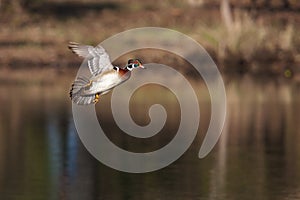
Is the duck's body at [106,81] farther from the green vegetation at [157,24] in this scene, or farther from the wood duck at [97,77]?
the green vegetation at [157,24]

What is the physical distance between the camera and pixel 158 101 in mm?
26500

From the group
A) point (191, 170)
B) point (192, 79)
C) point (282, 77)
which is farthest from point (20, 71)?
point (191, 170)

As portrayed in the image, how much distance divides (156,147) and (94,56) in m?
8.02

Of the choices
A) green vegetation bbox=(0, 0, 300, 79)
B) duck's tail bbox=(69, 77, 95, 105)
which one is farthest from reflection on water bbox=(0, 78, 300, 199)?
green vegetation bbox=(0, 0, 300, 79)

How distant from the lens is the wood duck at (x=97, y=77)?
11.0 metres

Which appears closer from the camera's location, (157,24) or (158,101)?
(158,101)

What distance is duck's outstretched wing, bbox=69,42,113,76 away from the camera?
37.7 ft

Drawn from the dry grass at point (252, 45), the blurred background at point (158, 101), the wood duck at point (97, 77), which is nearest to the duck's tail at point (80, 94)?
the wood duck at point (97, 77)

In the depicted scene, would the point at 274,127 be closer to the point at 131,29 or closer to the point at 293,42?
the point at 293,42

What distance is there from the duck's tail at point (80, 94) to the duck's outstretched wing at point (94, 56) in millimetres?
133

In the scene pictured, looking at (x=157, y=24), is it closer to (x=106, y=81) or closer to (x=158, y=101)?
(x=158, y=101)

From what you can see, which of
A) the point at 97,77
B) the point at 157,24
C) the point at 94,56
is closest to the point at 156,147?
the point at 94,56

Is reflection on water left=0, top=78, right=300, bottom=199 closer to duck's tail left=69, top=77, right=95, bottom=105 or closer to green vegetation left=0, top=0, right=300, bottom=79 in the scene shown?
duck's tail left=69, top=77, right=95, bottom=105

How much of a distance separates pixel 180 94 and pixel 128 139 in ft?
24.4
